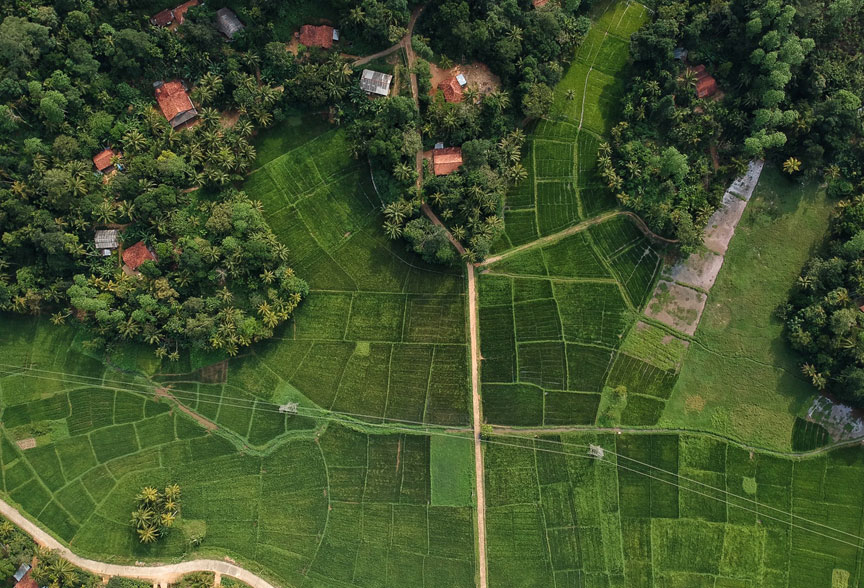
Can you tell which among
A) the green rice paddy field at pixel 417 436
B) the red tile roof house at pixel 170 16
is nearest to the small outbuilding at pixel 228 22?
the red tile roof house at pixel 170 16

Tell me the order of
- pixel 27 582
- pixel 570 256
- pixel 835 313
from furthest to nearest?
pixel 570 256
pixel 27 582
pixel 835 313

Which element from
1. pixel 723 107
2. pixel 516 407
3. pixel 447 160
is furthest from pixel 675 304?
pixel 447 160

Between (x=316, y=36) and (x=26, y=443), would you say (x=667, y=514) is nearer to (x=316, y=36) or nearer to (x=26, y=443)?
(x=316, y=36)

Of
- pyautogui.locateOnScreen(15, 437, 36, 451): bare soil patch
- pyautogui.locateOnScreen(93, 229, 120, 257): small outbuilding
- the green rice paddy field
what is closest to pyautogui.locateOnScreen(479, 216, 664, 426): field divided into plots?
the green rice paddy field

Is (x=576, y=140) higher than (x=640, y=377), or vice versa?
(x=576, y=140)

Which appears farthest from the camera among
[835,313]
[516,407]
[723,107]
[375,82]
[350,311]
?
[350,311]

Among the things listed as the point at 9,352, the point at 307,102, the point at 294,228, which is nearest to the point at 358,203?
the point at 294,228

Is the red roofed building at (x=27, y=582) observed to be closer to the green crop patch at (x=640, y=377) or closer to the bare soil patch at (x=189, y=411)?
the bare soil patch at (x=189, y=411)
